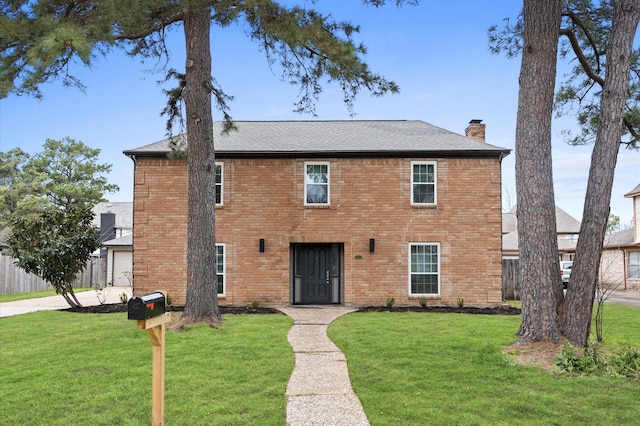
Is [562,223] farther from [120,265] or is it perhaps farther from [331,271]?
[120,265]

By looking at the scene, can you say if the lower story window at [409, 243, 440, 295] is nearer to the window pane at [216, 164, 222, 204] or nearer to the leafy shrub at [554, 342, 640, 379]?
the window pane at [216, 164, 222, 204]

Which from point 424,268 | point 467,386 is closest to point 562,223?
point 424,268

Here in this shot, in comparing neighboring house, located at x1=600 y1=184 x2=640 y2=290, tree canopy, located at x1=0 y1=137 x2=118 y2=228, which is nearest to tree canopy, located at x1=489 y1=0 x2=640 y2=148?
neighboring house, located at x1=600 y1=184 x2=640 y2=290

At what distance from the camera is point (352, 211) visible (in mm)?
14680

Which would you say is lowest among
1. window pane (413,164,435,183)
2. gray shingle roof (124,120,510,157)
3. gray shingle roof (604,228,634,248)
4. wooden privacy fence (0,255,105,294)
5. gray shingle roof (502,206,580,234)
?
wooden privacy fence (0,255,105,294)

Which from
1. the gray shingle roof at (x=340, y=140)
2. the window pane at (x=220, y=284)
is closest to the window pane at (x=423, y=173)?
the gray shingle roof at (x=340, y=140)

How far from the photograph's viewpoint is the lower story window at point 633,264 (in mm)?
25797

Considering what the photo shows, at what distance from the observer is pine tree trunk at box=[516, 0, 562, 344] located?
7363 mm

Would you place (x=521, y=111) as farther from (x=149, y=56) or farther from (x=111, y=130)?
(x=111, y=130)

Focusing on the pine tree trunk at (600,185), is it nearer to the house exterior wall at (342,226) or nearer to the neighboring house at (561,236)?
the house exterior wall at (342,226)

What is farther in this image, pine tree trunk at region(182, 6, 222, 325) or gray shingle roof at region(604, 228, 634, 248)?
gray shingle roof at region(604, 228, 634, 248)

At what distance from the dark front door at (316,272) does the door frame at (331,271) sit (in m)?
0.06

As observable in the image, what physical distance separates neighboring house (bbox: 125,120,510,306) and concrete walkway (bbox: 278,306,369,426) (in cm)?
500

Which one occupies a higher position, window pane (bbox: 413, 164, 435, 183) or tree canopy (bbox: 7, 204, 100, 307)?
window pane (bbox: 413, 164, 435, 183)
